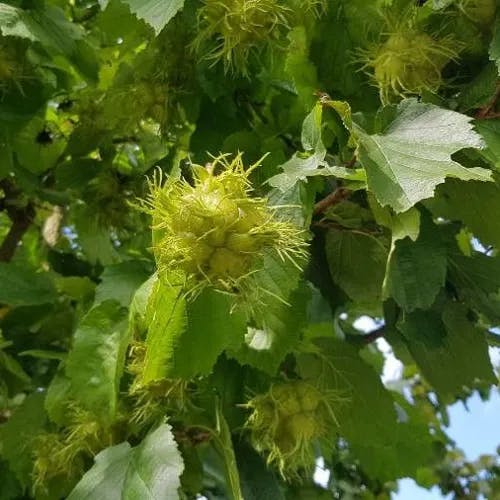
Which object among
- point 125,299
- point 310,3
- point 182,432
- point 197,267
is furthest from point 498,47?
point 182,432

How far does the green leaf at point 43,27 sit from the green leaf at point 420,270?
2.47 ft

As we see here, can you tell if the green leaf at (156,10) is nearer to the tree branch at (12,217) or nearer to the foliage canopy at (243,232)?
the foliage canopy at (243,232)

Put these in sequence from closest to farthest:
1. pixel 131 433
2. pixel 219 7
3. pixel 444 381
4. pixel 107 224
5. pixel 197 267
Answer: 1. pixel 197 267
2. pixel 219 7
3. pixel 131 433
4. pixel 444 381
5. pixel 107 224

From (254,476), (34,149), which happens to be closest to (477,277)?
(254,476)

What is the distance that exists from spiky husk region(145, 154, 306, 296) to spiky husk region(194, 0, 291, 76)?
0.34 metres

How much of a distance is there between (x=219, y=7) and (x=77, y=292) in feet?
2.51

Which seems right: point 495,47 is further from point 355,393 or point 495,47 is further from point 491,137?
point 355,393

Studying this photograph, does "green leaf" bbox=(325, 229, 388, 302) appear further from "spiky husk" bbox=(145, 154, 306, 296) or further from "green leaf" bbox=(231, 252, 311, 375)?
"spiky husk" bbox=(145, 154, 306, 296)

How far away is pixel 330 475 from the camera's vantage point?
245 cm

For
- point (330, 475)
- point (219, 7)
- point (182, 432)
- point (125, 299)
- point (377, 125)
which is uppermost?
point (219, 7)

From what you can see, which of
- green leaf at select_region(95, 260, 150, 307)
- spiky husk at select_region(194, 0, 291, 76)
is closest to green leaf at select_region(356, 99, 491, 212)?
spiky husk at select_region(194, 0, 291, 76)

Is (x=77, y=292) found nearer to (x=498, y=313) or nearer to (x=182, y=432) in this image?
(x=182, y=432)

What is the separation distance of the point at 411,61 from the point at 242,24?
252mm

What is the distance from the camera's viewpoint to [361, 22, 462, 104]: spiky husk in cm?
132
